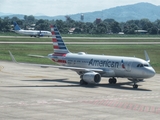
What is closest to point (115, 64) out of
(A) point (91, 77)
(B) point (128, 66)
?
(B) point (128, 66)

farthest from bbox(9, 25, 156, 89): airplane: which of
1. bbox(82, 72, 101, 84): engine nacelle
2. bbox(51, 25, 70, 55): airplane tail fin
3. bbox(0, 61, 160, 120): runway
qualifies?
bbox(0, 61, 160, 120): runway

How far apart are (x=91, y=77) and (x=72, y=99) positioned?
1040 cm

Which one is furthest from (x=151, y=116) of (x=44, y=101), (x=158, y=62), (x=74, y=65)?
(x=158, y=62)

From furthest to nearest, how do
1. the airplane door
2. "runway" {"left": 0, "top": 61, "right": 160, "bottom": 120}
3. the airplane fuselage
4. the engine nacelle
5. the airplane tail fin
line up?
the airplane tail fin → the airplane door → the engine nacelle → the airplane fuselage → "runway" {"left": 0, "top": 61, "right": 160, "bottom": 120}

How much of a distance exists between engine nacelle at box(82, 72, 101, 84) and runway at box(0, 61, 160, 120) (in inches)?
33.3

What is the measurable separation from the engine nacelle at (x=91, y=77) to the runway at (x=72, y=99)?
846 millimetres

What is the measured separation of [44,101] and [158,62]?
165 feet

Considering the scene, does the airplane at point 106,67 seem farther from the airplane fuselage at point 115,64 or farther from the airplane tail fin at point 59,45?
the airplane tail fin at point 59,45

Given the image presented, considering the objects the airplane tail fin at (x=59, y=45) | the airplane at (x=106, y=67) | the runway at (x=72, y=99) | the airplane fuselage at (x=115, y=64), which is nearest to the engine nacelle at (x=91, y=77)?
the airplane at (x=106, y=67)

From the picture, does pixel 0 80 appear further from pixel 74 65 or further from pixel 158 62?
pixel 158 62

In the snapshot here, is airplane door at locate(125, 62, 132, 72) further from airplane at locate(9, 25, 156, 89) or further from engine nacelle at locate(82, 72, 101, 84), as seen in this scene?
engine nacelle at locate(82, 72, 101, 84)

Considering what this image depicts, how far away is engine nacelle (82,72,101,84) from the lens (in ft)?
185

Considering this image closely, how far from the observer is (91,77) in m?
56.5

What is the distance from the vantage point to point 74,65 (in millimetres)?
63469
